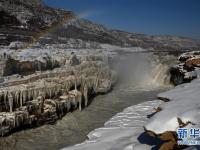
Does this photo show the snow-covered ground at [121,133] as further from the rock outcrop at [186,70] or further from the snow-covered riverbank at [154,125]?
the rock outcrop at [186,70]

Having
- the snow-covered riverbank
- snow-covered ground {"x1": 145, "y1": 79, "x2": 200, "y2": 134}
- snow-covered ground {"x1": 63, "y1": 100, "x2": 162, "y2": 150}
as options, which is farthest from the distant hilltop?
snow-covered ground {"x1": 145, "y1": 79, "x2": 200, "y2": 134}

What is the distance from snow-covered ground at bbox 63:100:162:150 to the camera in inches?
506

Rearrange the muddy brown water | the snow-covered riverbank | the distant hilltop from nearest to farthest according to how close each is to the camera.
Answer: the snow-covered riverbank
the muddy brown water
the distant hilltop

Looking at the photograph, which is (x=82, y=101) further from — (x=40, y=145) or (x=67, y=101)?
(x=40, y=145)

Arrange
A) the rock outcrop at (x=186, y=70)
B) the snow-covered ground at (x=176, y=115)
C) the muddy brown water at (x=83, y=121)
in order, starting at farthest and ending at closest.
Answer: the rock outcrop at (x=186, y=70) < the muddy brown water at (x=83, y=121) < the snow-covered ground at (x=176, y=115)

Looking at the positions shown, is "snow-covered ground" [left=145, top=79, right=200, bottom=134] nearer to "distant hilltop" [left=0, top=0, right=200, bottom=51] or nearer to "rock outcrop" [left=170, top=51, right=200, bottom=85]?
"rock outcrop" [left=170, top=51, right=200, bottom=85]

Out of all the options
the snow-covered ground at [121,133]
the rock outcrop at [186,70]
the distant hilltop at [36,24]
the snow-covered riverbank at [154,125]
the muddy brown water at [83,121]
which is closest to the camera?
the snow-covered riverbank at [154,125]

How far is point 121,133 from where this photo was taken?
585 inches

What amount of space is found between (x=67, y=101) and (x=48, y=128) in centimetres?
373

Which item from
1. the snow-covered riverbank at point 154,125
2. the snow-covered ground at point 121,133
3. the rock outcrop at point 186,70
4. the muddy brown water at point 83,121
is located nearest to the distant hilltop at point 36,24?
the muddy brown water at point 83,121

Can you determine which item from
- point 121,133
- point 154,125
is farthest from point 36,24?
point 154,125

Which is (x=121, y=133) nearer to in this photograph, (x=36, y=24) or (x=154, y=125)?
(x=154, y=125)

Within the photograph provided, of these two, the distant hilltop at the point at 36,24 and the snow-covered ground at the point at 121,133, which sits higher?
the distant hilltop at the point at 36,24

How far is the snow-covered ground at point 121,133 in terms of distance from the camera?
12844 millimetres
